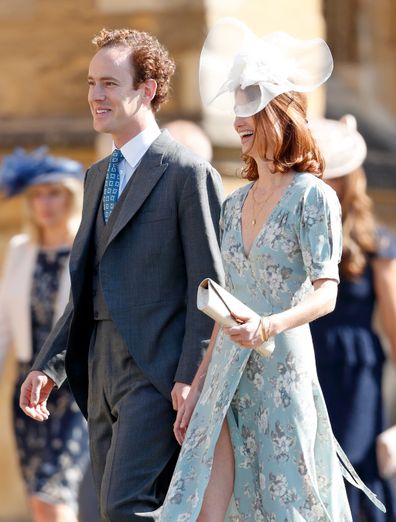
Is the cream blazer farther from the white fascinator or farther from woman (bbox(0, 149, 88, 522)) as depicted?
the white fascinator

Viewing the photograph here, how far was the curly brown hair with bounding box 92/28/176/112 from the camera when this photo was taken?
19.5 ft

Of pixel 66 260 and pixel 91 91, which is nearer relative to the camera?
pixel 91 91

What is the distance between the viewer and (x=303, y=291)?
18.0ft

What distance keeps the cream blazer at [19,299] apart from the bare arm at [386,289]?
5.28ft

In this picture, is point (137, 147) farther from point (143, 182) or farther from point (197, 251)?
point (197, 251)

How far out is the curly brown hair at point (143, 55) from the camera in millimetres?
5949

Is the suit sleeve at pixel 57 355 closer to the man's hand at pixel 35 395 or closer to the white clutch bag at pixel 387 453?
the man's hand at pixel 35 395

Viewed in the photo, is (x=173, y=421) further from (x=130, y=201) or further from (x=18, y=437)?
(x=18, y=437)

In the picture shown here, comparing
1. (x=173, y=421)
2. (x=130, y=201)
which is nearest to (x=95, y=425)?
(x=173, y=421)

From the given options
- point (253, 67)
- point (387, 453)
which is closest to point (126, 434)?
point (253, 67)

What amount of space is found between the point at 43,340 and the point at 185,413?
264cm

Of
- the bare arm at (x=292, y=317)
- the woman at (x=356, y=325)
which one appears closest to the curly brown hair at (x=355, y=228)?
the woman at (x=356, y=325)

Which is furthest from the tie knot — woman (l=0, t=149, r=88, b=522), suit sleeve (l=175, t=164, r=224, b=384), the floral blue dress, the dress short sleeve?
woman (l=0, t=149, r=88, b=522)

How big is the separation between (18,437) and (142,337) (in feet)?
8.71
